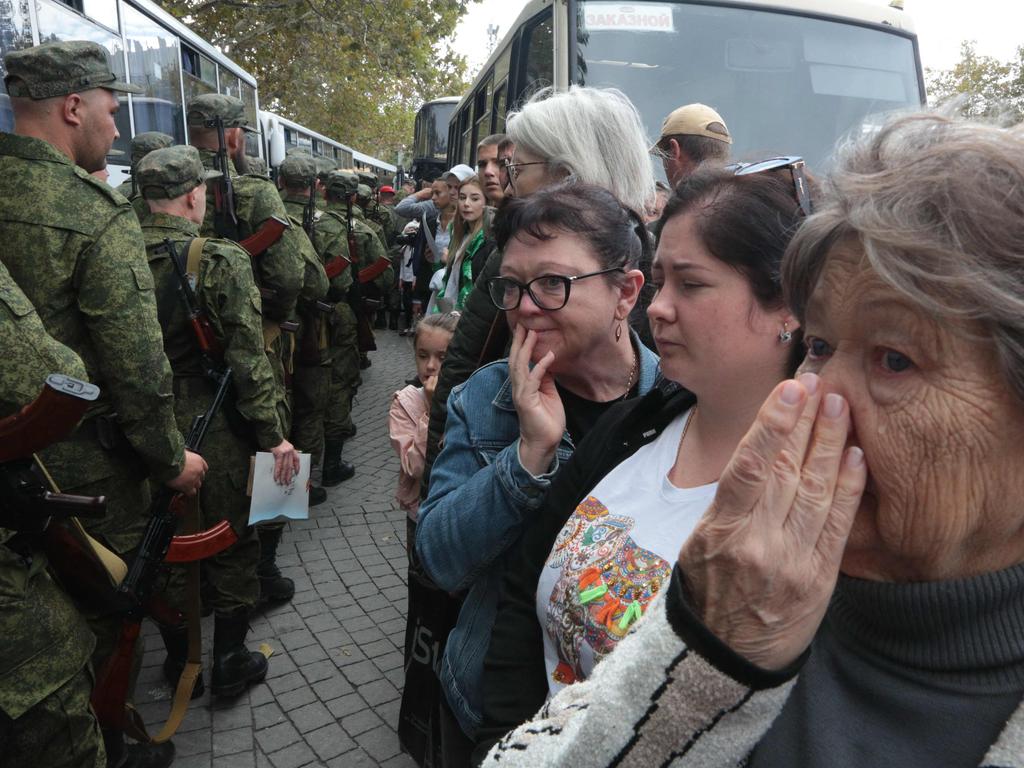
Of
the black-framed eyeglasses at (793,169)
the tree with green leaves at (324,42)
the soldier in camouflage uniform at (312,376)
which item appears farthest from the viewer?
the tree with green leaves at (324,42)

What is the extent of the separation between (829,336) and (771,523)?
0.25 metres

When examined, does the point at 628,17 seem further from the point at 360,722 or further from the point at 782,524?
the point at 782,524

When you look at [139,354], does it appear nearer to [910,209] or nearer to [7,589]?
[7,589]

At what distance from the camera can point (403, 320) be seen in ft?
47.9

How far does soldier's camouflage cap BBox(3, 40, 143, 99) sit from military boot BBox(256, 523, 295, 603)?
2.40 metres

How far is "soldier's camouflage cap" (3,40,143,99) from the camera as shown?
3.05 meters

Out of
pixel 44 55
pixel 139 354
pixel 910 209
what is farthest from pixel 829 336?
pixel 44 55

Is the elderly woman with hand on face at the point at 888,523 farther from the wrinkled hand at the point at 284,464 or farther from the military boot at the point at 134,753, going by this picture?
the wrinkled hand at the point at 284,464

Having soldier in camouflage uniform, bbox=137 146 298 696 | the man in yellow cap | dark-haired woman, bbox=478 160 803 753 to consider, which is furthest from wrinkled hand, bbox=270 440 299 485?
dark-haired woman, bbox=478 160 803 753

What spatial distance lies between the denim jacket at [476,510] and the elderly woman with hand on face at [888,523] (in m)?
0.86

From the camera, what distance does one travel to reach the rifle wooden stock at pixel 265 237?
4.86m

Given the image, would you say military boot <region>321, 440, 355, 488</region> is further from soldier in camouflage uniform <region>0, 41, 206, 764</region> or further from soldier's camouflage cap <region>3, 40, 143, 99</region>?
soldier's camouflage cap <region>3, 40, 143, 99</region>

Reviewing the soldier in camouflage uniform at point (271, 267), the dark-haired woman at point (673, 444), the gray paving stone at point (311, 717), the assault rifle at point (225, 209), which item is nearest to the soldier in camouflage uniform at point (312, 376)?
the soldier in camouflage uniform at point (271, 267)

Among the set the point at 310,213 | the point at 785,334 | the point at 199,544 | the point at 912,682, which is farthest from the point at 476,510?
the point at 310,213
